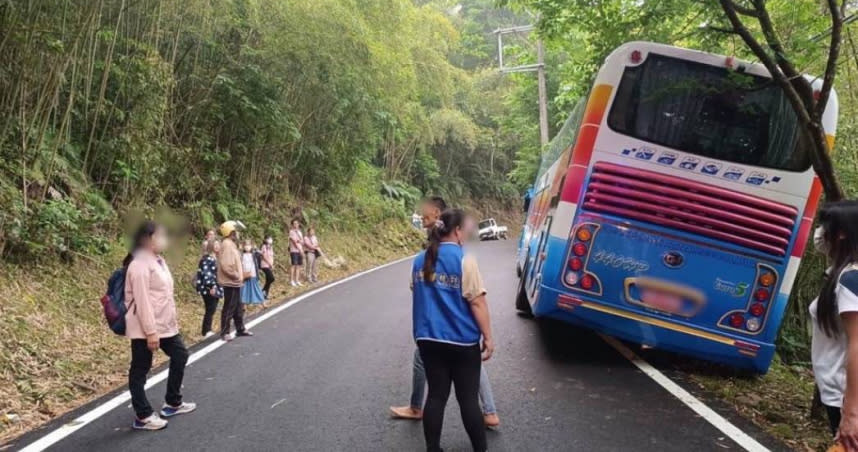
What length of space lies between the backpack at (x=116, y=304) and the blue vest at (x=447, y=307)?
244 centimetres

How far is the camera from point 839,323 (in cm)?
240

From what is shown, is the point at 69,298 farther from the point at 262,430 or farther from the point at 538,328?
the point at 538,328

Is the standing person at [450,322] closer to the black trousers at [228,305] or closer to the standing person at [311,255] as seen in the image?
the black trousers at [228,305]

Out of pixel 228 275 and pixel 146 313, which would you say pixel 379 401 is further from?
pixel 228 275

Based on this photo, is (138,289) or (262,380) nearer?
(138,289)

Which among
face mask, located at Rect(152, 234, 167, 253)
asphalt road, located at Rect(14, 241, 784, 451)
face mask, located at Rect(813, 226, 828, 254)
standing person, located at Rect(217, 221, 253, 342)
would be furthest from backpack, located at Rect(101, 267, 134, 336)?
face mask, located at Rect(813, 226, 828, 254)

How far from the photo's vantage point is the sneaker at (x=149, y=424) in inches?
180

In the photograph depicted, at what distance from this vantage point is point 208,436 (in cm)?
442

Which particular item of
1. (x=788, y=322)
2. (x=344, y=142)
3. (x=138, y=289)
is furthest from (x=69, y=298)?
(x=344, y=142)

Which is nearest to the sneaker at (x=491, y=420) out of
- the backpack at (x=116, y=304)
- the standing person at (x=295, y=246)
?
the backpack at (x=116, y=304)

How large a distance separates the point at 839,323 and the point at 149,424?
4.54 meters

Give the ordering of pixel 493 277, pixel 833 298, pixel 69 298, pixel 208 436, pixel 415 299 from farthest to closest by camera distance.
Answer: pixel 493 277 → pixel 69 298 → pixel 208 436 → pixel 415 299 → pixel 833 298

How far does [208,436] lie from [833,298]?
13.2 ft

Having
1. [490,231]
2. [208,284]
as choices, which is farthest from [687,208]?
[490,231]
